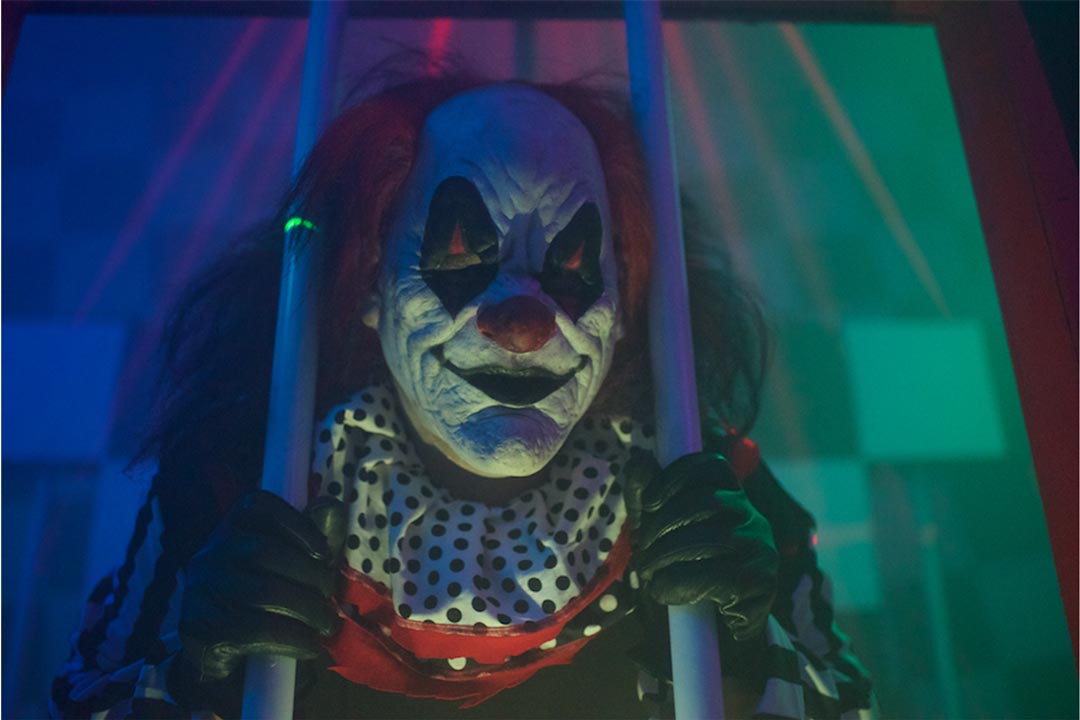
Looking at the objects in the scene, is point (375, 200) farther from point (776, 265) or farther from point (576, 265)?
point (776, 265)

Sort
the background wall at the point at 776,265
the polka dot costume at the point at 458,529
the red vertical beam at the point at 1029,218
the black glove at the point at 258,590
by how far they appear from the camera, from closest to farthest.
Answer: the black glove at the point at 258,590 < the polka dot costume at the point at 458,529 < the red vertical beam at the point at 1029,218 < the background wall at the point at 776,265

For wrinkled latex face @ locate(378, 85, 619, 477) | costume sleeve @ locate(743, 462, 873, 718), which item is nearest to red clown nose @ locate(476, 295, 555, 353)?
wrinkled latex face @ locate(378, 85, 619, 477)

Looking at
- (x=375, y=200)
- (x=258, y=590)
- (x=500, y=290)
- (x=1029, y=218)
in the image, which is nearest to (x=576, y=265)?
(x=500, y=290)

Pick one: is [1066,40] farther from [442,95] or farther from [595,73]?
[442,95]

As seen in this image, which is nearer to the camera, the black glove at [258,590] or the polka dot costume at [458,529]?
the black glove at [258,590]

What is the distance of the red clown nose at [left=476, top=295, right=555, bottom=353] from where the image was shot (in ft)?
2.43

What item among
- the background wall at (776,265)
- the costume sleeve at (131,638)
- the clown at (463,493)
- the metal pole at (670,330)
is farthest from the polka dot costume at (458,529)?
the background wall at (776,265)

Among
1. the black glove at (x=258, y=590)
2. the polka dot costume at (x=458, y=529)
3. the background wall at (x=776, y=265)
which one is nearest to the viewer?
the black glove at (x=258, y=590)

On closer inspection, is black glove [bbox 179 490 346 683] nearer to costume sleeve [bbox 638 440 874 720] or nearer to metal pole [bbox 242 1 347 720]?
metal pole [bbox 242 1 347 720]

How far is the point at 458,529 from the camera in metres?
0.79

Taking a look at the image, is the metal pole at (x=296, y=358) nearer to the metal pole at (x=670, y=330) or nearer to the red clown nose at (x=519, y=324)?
the red clown nose at (x=519, y=324)

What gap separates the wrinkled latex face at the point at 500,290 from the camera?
774mm

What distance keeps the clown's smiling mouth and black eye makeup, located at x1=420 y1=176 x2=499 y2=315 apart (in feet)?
0.20

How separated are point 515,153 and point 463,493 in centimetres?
35
